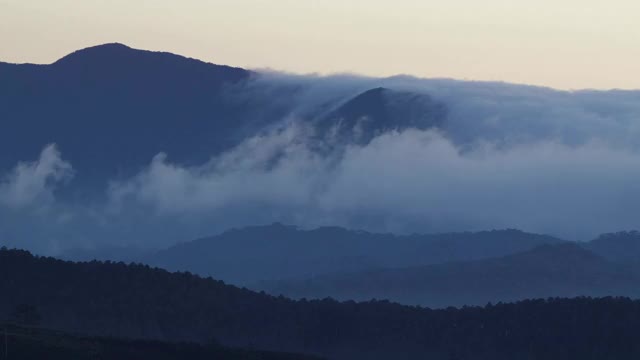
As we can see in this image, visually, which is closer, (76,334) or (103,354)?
(103,354)

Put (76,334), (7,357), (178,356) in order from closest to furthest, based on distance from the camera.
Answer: (7,357), (178,356), (76,334)

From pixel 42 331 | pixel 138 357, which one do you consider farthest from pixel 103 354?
pixel 42 331

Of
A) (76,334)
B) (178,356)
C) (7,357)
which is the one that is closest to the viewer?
(7,357)

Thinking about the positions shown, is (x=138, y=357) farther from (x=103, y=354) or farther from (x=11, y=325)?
(x=11, y=325)

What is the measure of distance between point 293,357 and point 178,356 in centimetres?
1148

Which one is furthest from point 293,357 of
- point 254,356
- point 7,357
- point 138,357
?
point 7,357

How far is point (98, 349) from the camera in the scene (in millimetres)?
179250

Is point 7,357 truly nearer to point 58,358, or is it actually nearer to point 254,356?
point 58,358

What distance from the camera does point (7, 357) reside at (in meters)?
Result: 170

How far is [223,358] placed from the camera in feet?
595

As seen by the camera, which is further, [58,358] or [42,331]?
[42,331]

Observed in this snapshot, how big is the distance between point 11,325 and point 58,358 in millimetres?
18925

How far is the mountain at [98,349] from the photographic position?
174m

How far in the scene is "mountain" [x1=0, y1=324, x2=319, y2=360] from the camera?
571 ft
